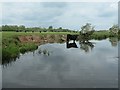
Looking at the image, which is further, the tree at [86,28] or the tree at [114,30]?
the tree at [114,30]

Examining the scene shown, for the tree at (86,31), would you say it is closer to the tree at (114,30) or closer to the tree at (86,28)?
the tree at (86,28)

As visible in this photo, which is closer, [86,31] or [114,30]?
[86,31]

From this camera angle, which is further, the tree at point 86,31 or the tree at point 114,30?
the tree at point 114,30

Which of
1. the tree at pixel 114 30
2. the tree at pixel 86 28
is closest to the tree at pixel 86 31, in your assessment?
the tree at pixel 86 28

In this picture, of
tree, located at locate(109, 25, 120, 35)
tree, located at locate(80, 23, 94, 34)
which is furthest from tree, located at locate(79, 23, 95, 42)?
tree, located at locate(109, 25, 120, 35)

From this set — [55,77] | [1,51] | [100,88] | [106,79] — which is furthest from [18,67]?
[100,88]

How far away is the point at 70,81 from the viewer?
26.6 metres

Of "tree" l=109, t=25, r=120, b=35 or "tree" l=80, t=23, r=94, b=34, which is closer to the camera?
"tree" l=80, t=23, r=94, b=34

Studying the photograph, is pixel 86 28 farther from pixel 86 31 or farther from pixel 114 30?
pixel 114 30

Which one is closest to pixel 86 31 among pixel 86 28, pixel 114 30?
pixel 86 28

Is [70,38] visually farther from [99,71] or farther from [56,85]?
[56,85]

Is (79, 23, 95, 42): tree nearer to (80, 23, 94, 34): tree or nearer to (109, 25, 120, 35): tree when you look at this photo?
(80, 23, 94, 34): tree

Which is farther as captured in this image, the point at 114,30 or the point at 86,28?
the point at 114,30

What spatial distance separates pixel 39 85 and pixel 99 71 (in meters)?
9.87
